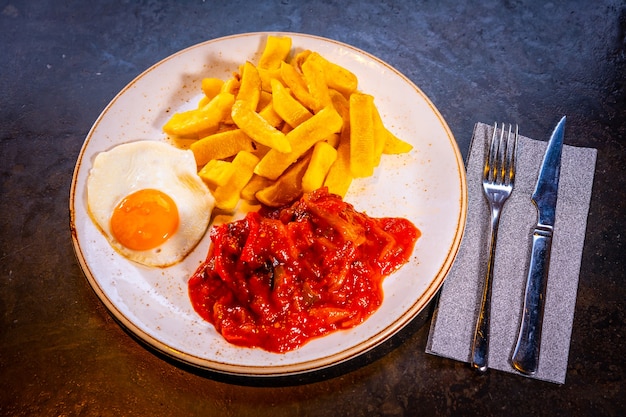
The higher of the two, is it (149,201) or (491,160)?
(491,160)

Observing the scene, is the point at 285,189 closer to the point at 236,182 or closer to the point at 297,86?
the point at 236,182

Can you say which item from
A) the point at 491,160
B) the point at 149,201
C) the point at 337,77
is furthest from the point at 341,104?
the point at 149,201

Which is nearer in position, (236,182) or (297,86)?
(236,182)

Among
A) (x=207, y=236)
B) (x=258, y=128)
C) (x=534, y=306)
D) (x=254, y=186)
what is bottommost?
(x=534, y=306)

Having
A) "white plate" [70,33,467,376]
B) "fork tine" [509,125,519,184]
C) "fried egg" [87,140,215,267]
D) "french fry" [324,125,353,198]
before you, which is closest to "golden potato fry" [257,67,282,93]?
"white plate" [70,33,467,376]

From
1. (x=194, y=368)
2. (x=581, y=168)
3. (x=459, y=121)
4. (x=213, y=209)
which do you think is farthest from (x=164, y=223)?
(x=581, y=168)

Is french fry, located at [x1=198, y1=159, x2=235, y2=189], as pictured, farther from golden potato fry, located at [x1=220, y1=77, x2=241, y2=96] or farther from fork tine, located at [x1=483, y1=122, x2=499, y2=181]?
fork tine, located at [x1=483, y1=122, x2=499, y2=181]
